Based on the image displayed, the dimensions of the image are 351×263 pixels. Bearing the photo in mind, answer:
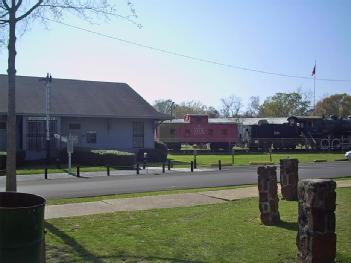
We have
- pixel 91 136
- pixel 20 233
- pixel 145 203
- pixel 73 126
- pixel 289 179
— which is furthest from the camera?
pixel 91 136

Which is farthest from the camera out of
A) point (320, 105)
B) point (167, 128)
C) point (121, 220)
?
point (320, 105)

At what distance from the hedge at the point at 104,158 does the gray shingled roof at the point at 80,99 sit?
3.93m

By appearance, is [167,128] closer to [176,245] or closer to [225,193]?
[225,193]

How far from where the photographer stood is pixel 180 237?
26.8 ft

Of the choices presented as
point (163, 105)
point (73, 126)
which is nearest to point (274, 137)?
point (73, 126)

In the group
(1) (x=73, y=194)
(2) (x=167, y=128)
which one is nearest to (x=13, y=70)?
(1) (x=73, y=194)

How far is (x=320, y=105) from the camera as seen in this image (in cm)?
11950

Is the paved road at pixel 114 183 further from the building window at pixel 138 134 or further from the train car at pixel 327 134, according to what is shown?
the train car at pixel 327 134

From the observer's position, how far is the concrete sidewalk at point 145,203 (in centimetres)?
1131

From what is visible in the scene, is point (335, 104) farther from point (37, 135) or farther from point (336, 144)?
point (37, 135)

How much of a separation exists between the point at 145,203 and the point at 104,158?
50.6 ft

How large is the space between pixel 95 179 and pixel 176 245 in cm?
1345

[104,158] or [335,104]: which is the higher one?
[335,104]

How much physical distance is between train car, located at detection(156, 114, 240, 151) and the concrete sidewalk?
37365 mm
